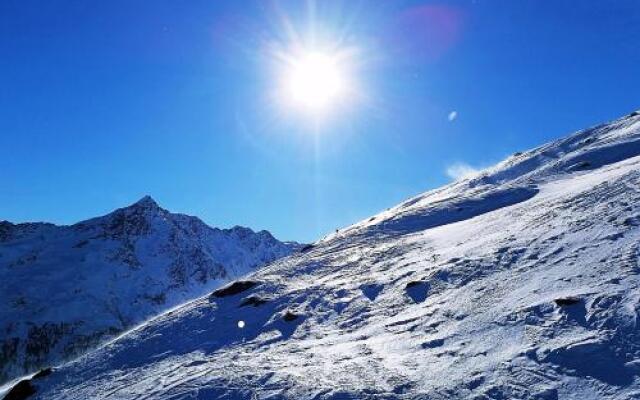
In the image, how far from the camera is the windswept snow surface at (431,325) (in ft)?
49.0

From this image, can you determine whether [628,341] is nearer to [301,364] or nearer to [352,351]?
[352,351]

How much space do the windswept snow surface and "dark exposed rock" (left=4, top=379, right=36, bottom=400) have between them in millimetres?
541

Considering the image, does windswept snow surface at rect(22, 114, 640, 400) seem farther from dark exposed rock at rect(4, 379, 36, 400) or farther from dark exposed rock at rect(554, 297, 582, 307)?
dark exposed rock at rect(4, 379, 36, 400)

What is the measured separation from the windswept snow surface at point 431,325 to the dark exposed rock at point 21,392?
1.78 feet

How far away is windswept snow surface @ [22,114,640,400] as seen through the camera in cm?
1492

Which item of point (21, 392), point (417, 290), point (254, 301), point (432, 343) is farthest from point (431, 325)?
point (21, 392)

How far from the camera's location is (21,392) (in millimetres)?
24844

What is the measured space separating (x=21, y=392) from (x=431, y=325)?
1871 centimetres

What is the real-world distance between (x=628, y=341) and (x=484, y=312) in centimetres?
523

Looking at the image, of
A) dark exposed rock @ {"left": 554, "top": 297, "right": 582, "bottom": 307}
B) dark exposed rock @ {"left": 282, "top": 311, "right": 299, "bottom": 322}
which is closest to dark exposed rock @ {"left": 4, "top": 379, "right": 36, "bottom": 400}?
dark exposed rock @ {"left": 282, "top": 311, "right": 299, "bottom": 322}

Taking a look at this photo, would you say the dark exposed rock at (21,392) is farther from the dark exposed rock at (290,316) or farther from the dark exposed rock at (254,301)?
the dark exposed rock at (290,316)

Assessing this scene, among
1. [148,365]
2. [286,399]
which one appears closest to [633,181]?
[286,399]

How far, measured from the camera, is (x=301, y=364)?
19203mm

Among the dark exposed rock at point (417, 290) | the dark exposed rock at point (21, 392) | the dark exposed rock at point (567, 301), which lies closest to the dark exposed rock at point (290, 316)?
the dark exposed rock at point (417, 290)
